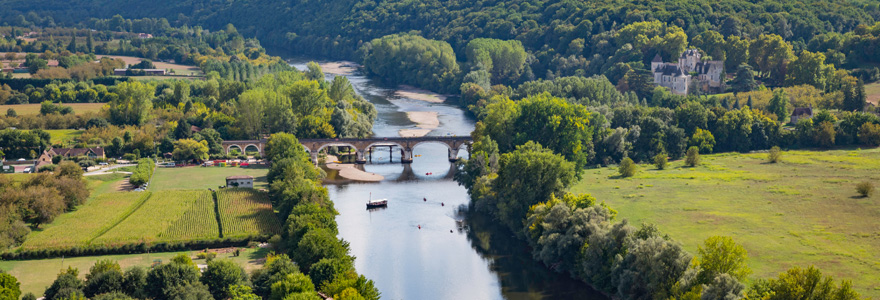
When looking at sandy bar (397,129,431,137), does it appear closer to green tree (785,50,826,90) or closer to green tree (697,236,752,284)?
green tree (785,50,826,90)

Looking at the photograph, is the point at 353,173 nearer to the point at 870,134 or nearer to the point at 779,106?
the point at 779,106

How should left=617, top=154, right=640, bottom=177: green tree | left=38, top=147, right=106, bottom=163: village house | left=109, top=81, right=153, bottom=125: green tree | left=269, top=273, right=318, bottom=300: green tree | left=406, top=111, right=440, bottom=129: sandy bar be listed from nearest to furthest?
left=269, top=273, right=318, bottom=300: green tree, left=617, top=154, right=640, bottom=177: green tree, left=38, top=147, right=106, bottom=163: village house, left=109, top=81, right=153, bottom=125: green tree, left=406, top=111, right=440, bottom=129: sandy bar

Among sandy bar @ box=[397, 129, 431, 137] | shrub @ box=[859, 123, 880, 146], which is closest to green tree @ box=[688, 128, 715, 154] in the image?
shrub @ box=[859, 123, 880, 146]

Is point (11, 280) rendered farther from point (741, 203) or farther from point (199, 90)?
point (199, 90)

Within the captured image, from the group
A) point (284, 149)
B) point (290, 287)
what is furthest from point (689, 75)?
point (290, 287)

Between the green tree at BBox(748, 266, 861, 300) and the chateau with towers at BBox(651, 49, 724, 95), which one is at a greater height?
the chateau with towers at BBox(651, 49, 724, 95)

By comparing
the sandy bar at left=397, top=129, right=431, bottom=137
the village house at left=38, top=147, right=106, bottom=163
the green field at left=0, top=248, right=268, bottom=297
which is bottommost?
the green field at left=0, top=248, right=268, bottom=297
